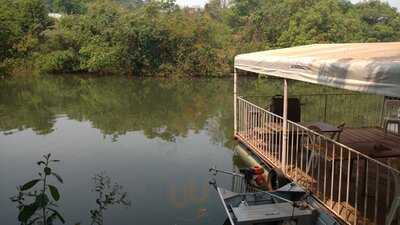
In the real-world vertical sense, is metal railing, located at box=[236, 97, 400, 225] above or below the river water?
above

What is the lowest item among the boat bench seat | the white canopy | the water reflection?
the water reflection

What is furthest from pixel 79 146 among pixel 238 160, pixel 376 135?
pixel 376 135

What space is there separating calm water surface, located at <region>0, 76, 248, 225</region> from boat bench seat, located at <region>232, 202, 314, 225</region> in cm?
121

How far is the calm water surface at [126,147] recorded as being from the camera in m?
6.88

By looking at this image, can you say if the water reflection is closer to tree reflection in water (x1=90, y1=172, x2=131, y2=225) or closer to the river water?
the river water

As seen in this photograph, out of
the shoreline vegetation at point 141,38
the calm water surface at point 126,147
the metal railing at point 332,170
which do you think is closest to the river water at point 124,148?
the calm water surface at point 126,147

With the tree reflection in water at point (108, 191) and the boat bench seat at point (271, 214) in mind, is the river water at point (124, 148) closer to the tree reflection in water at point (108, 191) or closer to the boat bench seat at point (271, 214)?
the tree reflection in water at point (108, 191)

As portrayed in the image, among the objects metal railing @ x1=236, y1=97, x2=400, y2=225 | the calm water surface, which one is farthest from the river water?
metal railing @ x1=236, y1=97, x2=400, y2=225

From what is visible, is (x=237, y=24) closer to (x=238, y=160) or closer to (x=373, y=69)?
(x=238, y=160)

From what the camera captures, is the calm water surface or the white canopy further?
the calm water surface

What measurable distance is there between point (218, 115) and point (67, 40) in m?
20.8

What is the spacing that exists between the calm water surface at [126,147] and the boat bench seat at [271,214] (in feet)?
→ 3.98

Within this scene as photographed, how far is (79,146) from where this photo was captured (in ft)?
35.4

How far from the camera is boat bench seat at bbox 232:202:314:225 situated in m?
4.92
